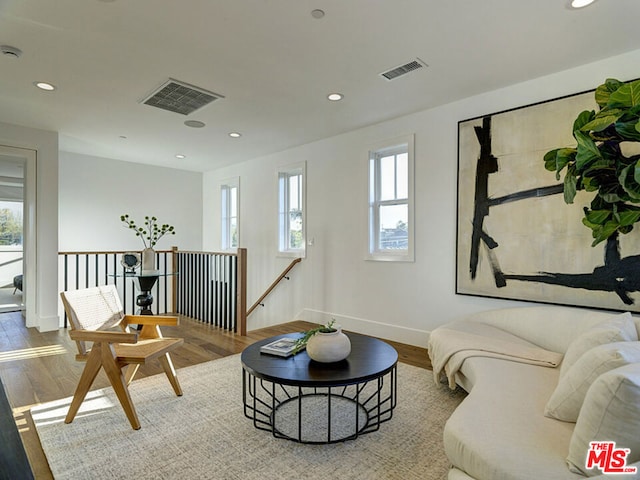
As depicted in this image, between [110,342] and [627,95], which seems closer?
[627,95]

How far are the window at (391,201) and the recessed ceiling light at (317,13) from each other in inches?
82.3

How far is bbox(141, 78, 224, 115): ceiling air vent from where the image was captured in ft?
11.0

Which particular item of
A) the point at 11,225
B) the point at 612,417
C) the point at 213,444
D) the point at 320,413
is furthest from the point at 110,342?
the point at 11,225

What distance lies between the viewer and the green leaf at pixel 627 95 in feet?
6.45

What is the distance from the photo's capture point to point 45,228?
4.71 meters

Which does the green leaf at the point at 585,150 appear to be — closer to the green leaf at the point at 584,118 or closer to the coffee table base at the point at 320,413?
the green leaf at the point at 584,118

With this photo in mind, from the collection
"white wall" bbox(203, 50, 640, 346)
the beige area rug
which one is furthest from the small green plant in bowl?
"white wall" bbox(203, 50, 640, 346)

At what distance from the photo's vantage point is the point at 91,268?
226 inches

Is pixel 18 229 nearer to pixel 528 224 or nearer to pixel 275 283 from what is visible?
pixel 275 283

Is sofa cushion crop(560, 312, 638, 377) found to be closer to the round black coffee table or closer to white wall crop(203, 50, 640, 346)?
the round black coffee table

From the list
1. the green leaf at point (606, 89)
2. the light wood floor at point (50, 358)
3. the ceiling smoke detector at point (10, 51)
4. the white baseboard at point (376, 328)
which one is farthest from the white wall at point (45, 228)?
the green leaf at point (606, 89)

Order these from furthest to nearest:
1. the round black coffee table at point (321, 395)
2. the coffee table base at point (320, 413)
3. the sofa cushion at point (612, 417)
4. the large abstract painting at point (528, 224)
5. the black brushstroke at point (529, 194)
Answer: the black brushstroke at point (529, 194) → the large abstract painting at point (528, 224) → the coffee table base at point (320, 413) → the round black coffee table at point (321, 395) → the sofa cushion at point (612, 417)

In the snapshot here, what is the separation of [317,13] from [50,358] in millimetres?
4021

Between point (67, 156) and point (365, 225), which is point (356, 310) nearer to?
point (365, 225)
